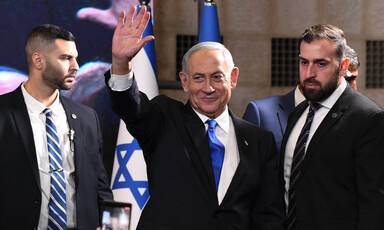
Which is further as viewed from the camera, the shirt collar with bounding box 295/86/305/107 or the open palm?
the shirt collar with bounding box 295/86/305/107

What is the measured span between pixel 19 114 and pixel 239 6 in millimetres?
3082

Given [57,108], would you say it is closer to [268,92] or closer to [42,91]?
[42,91]

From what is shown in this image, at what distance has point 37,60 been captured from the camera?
3469mm

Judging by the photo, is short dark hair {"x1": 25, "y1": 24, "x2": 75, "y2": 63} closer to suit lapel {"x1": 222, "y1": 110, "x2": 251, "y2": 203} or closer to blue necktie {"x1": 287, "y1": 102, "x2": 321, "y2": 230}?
suit lapel {"x1": 222, "y1": 110, "x2": 251, "y2": 203}

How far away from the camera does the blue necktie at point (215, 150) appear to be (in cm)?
246

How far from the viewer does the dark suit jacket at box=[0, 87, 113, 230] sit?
3.05 m

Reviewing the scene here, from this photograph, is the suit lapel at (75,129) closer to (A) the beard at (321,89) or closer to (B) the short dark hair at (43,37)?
(B) the short dark hair at (43,37)

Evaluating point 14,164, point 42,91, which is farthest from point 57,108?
point 14,164

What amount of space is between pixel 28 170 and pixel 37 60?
2.46 feet

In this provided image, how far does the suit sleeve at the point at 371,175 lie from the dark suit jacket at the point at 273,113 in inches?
33.2

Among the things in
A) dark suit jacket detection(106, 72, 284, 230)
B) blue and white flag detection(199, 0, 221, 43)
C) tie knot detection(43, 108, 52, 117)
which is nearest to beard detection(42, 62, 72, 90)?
tie knot detection(43, 108, 52, 117)

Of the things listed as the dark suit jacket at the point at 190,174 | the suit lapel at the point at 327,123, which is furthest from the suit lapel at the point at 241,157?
the suit lapel at the point at 327,123

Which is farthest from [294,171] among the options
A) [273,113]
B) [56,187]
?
Answer: [56,187]

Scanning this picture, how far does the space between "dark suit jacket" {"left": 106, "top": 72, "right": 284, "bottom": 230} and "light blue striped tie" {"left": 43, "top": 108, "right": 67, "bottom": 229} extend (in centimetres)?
83
